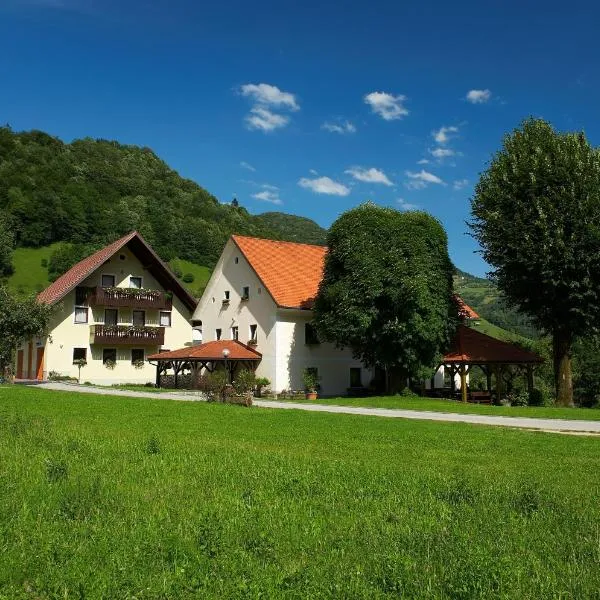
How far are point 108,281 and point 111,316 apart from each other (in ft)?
9.29

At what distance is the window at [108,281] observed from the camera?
4981 cm

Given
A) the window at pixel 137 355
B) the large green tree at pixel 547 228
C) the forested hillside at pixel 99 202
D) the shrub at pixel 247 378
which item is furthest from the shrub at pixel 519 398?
the forested hillside at pixel 99 202

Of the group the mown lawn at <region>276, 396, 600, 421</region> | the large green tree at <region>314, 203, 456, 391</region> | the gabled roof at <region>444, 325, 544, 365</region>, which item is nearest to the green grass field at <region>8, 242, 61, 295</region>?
the large green tree at <region>314, 203, 456, 391</region>

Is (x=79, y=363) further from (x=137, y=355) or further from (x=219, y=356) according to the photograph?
(x=219, y=356)

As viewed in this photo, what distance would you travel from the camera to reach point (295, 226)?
460 ft

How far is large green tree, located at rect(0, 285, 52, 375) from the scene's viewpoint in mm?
37062

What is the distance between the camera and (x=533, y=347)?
195 feet

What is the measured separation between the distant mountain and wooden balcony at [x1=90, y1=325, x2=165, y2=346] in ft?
233

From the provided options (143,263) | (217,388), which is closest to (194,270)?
(143,263)

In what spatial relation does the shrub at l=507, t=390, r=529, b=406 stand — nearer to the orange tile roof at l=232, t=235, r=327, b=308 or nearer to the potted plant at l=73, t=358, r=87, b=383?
the orange tile roof at l=232, t=235, r=327, b=308

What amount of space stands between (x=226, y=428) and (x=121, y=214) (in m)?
70.4

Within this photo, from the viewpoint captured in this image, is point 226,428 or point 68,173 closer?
point 226,428

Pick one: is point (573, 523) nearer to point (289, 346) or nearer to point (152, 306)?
point (289, 346)

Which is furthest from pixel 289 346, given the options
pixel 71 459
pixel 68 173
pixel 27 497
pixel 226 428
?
pixel 68 173
